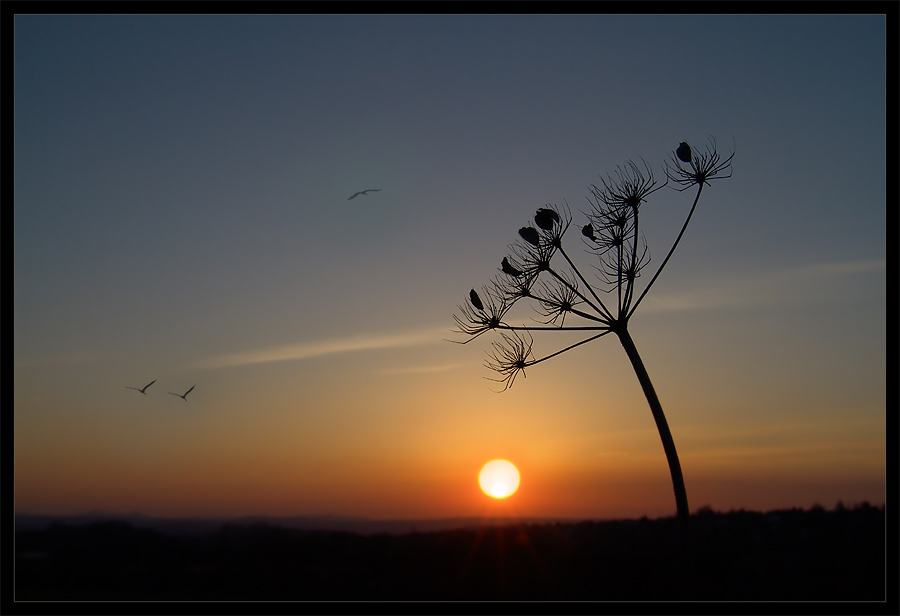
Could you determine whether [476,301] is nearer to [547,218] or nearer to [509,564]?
[547,218]

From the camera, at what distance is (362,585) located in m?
26.4

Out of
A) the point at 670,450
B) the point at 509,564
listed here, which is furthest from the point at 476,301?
the point at 509,564

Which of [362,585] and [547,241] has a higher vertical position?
[547,241]

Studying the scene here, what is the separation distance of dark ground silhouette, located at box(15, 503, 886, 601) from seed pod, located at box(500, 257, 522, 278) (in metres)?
15.8

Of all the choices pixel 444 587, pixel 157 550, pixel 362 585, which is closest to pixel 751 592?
pixel 444 587

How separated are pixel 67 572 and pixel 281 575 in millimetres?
7352

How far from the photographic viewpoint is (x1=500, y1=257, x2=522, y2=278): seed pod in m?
11.5

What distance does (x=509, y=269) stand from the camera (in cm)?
1150

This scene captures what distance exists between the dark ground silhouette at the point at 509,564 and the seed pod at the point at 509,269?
15.8 metres

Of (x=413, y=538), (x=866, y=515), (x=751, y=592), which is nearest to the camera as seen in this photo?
(x=751, y=592)

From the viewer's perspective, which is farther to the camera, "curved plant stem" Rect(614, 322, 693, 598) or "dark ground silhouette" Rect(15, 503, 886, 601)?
"dark ground silhouette" Rect(15, 503, 886, 601)

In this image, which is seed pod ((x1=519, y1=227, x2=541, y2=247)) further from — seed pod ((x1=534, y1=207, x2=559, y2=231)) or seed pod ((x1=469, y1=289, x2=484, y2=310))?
seed pod ((x1=469, y1=289, x2=484, y2=310))

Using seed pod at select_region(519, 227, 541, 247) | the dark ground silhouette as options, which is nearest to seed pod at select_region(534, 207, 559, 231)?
seed pod at select_region(519, 227, 541, 247)
